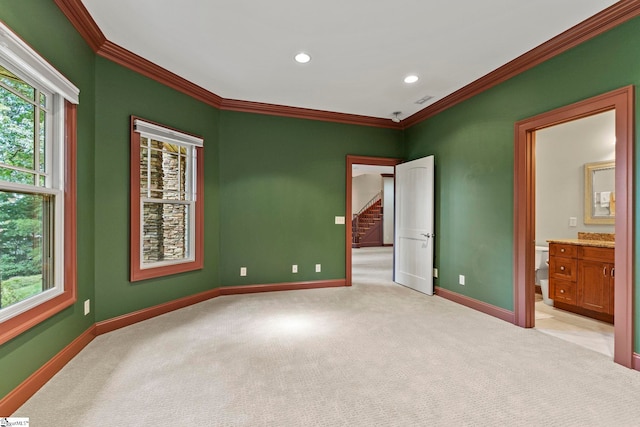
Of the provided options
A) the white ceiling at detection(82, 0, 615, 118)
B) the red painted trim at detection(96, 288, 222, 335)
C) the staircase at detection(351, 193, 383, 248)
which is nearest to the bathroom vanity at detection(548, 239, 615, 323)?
the white ceiling at detection(82, 0, 615, 118)

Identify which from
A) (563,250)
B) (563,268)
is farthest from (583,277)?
(563,250)

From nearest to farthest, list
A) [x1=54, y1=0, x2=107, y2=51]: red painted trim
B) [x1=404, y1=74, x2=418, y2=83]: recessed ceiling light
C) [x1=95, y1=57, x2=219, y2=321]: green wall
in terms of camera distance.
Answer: [x1=54, y1=0, x2=107, y2=51]: red painted trim → [x1=95, y1=57, x2=219, y2=321]: green wall → [x1=404, y1=74, x2=418, y2=83]: recessed ceiling light

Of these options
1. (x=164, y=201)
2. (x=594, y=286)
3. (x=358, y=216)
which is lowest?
(x=594, y=286)

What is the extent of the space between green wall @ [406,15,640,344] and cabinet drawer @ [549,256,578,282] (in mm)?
999

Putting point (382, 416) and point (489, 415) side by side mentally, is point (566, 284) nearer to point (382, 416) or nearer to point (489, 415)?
point (489, 415)

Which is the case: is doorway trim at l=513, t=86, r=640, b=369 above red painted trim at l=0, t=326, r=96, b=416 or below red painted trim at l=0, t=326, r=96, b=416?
above

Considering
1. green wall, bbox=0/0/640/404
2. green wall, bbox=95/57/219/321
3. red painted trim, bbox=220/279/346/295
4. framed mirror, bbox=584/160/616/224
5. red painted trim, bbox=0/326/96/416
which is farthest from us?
red painted trim, bbox=220/279/346/295

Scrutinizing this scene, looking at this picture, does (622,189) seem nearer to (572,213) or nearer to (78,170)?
(572,213)

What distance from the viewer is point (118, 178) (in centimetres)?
306

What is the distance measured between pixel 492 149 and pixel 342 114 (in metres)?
2.27

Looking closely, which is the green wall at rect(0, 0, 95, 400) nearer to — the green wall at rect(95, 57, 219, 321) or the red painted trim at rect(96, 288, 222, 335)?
the green wall at rect(95, 57, 219, 321)

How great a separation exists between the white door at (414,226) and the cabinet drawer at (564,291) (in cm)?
147

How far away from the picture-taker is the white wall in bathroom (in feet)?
13.3

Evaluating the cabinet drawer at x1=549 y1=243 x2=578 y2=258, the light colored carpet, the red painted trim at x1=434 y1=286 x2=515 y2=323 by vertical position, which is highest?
the cabinet drawer at x1=549 y1=243 x2=578 y2=258
